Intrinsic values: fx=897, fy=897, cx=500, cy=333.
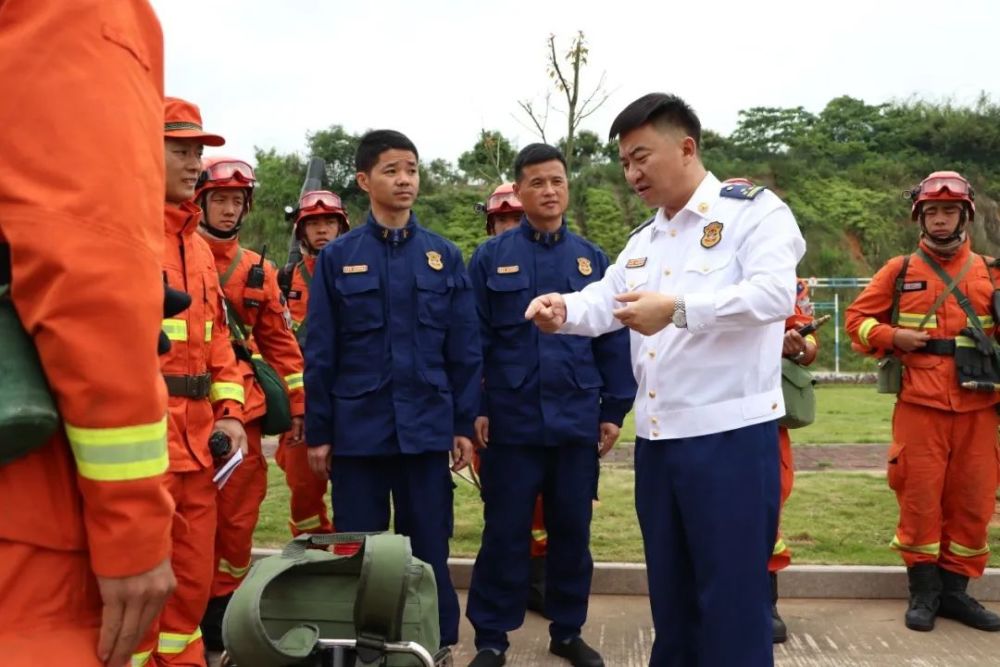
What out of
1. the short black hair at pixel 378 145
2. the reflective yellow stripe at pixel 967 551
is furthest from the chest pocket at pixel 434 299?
the reflective yellow stripe at pixel 967 551

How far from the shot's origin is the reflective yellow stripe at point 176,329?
3.72m

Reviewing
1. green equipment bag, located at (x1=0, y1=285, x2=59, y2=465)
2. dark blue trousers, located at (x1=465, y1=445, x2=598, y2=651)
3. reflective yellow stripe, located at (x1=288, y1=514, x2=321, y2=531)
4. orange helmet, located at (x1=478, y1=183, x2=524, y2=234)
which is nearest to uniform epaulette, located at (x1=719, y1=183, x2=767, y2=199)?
dark blue trousers, located at (x1=465, y1=445, x2=598, y2=651)

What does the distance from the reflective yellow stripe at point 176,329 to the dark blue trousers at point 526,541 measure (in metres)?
1.68

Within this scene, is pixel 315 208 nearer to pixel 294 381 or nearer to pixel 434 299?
pixel 294 381

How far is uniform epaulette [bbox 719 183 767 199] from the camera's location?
3.26 m

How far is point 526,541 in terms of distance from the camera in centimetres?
455

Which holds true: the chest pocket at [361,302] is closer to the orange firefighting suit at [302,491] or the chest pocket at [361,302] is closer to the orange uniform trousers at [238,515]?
the orange uniform trousers at [238,515]

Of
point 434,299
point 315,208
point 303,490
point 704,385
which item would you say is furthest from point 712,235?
point 315,208

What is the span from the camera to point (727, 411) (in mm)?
3162

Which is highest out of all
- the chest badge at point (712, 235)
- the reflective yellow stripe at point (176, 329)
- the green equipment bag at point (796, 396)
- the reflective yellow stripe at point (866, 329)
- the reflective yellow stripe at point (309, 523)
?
the chest badge at point (712, 235)

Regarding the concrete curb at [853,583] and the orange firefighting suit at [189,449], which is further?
the concrete curb at [853,583]

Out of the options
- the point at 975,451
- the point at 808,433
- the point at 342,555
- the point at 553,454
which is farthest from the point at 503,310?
the point at 808,433

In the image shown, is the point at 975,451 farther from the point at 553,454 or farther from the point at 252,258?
the point at 252,258

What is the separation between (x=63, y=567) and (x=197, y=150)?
2646 millimetres
